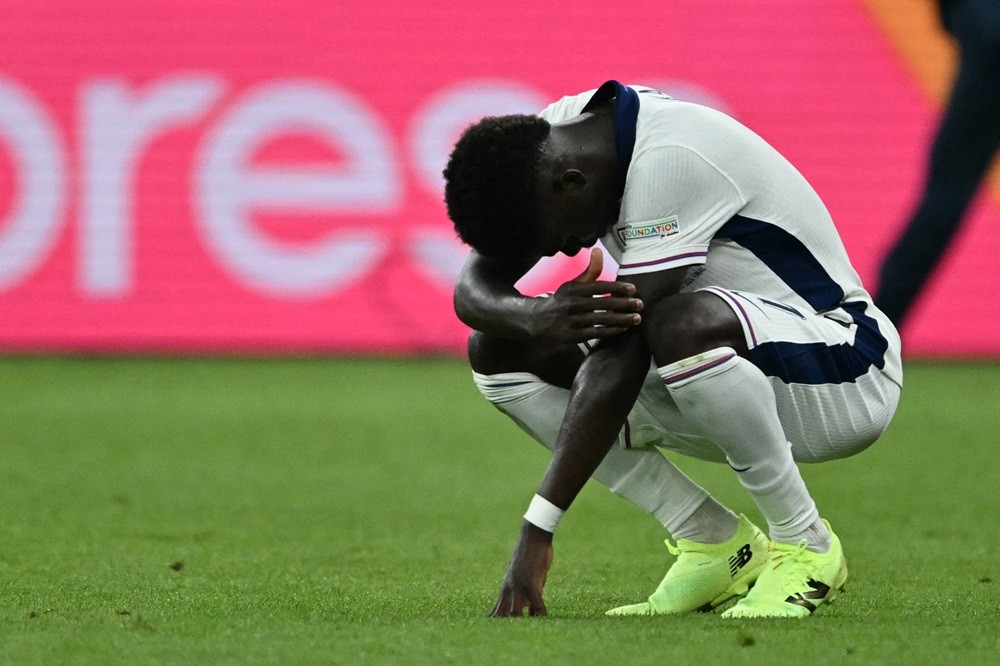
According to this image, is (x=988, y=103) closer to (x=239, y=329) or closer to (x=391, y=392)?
(x=391, y=392)

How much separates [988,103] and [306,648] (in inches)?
152

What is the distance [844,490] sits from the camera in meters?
4.95

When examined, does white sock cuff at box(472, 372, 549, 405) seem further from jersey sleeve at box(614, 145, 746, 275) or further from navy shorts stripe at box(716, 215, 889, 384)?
navy shorts stripe at box(716, 215, 889, 384)

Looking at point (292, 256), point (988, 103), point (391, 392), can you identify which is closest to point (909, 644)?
point (988, 103)

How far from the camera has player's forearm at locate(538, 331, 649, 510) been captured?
271 centimetres

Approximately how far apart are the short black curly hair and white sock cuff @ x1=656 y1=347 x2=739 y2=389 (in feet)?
1.16

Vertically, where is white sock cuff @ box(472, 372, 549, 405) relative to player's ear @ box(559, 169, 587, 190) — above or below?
below

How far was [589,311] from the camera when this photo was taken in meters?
2.67

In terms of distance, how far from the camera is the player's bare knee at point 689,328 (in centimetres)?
268

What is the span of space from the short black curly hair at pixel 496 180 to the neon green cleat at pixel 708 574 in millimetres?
732

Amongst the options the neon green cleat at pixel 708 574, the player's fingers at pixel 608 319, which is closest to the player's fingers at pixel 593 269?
the player's fingers at pixel 608 319

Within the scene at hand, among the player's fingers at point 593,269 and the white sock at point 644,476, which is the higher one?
the player's fingers at point 593,269

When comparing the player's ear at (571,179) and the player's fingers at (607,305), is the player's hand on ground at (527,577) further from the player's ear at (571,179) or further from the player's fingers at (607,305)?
the player's ear at (571,179)

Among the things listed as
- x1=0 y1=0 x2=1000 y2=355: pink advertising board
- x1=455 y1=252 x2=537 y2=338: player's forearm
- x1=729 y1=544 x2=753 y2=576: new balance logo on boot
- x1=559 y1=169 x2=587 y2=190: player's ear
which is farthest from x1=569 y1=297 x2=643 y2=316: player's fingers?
x1=0 y1=0 x2=1000 y2=355: pink advertising board
